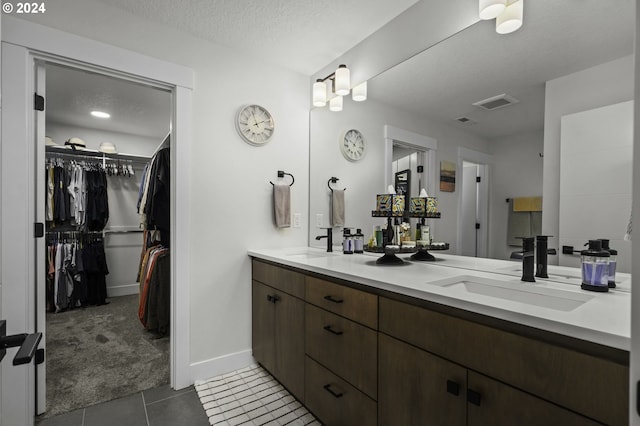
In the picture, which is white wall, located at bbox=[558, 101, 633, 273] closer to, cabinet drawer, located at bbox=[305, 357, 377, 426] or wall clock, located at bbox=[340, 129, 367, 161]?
cabinet drawer, located at bbox=[305, 357, 377, 426]

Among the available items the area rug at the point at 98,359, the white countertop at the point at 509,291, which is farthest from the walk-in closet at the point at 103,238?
the white countertop at the point at 509,291

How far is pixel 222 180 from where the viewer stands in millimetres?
2266

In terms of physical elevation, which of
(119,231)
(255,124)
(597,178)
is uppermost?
(255,124)

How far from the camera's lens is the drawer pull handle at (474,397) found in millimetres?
922

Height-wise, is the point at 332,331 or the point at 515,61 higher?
the point at 515,61

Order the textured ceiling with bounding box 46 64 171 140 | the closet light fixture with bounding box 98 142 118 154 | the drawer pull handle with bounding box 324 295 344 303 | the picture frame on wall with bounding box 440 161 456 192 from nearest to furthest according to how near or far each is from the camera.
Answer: the drawer pull handle with bounding box 324 295 344 303, the picture frame on wall with bounding box 440 161 456 192, the textured ceiling with bounding box 46 64 171 140, the closet light fixture with bounding box 98 142 118 154

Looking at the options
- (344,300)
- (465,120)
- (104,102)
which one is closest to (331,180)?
(465,120)

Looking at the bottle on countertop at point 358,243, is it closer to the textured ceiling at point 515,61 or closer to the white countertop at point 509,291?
the white countertop at point 509,291

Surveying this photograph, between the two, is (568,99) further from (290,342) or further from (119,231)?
(119,231)

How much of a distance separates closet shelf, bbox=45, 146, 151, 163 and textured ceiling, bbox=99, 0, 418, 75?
2.88m

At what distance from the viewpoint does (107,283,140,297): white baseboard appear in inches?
170

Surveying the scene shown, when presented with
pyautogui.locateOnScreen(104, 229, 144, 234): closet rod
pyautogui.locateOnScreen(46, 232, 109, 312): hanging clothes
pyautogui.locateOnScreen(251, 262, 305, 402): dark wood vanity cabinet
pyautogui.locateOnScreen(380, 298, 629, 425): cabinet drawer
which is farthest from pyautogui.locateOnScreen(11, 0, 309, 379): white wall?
pyautogui.locateOnScreen(104, 229, 144, 234): closet rod

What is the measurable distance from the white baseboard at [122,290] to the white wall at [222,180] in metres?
3.01

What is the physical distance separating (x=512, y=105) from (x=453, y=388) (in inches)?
48.8
